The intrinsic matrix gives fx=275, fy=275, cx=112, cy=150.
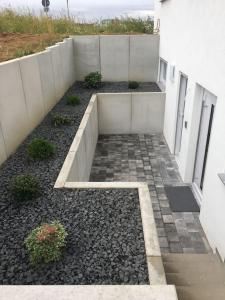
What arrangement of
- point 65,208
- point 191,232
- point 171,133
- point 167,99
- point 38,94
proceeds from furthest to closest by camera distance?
point 167,99
point 171,133
point 38,94
point 191,232
point 65,208

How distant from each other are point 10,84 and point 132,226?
153 inches

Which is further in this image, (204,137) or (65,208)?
(204,137)

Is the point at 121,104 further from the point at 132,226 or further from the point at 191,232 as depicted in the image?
the point at 132,226

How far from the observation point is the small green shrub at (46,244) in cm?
326

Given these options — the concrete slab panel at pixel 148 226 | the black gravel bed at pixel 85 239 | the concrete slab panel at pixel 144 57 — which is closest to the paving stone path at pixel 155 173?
the concrete slab panel at pixel 148 226

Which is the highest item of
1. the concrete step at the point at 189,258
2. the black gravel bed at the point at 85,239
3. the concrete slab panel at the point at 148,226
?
the concrete slab panel at the point at 148,226

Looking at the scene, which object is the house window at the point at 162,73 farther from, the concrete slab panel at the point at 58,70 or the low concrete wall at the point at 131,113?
the concrete slab panel at the point at 58,70

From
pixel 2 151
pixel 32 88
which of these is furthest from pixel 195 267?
pixel 32 88

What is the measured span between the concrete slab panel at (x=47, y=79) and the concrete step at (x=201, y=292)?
6.42 metres

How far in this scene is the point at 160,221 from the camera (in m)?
5.98

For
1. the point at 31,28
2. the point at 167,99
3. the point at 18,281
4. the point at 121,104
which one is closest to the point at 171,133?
the point at 167,99

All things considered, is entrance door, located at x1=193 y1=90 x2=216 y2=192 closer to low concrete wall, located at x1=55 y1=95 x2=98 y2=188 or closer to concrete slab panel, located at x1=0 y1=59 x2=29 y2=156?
low concrete wall, located at x1=55 y1=95 x2=98 y2=188

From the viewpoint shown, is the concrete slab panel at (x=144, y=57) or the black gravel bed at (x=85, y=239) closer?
the black gravel bed at (x=85, y=239)

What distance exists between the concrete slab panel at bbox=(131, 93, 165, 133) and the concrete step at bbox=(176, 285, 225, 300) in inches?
315
